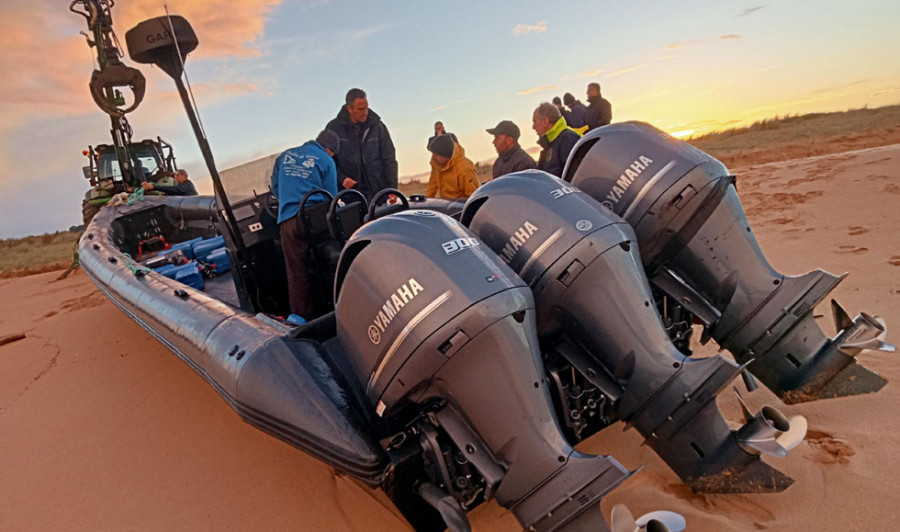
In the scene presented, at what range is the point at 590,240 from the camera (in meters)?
2.05

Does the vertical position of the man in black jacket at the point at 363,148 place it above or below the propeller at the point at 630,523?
above

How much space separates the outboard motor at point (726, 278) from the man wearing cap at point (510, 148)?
2.42 meters

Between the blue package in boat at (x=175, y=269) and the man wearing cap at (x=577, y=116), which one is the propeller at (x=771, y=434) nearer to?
the blue package in boat at (x=175, y=269)

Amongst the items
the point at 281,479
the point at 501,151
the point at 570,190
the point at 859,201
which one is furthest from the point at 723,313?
the point at 859,201

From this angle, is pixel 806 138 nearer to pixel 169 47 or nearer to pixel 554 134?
pixel 554 134

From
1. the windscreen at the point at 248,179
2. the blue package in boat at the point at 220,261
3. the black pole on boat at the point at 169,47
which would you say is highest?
the black pole on boat at the point at 169,47

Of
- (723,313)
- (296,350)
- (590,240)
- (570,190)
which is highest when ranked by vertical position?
(570,190)

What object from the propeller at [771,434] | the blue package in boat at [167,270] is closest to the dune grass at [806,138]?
the blue package in boat at [167,270]

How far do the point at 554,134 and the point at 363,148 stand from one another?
6.70ft

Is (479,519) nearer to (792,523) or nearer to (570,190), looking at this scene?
(792,523)

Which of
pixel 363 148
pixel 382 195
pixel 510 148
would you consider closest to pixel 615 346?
pixel 382 195

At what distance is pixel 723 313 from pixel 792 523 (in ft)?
3.08

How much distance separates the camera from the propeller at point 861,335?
7.77ft

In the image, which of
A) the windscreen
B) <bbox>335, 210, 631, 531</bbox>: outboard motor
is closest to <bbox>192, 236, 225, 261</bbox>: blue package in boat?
the windscreen
